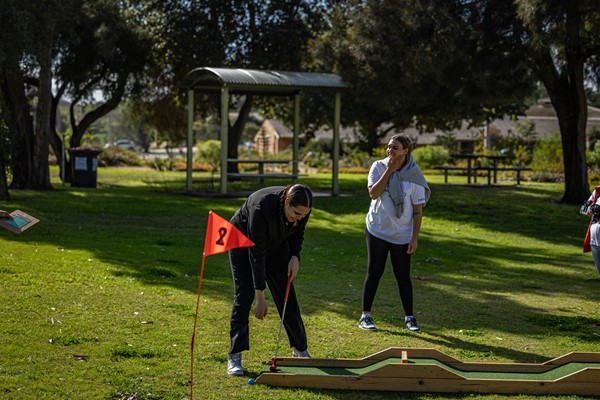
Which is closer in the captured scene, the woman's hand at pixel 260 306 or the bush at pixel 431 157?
the woman's hand at pixel 260 306

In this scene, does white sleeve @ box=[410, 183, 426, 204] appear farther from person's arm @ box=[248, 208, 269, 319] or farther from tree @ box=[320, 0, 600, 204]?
tree @ box=[320, 0, 600, 204]

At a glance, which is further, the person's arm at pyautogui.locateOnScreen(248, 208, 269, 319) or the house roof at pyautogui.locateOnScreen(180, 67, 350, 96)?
the house roof at pyautogui.locateOnScreen(180, 67, 350, 96)

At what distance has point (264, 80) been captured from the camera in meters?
24.1

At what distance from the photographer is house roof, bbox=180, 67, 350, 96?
23.6 meters

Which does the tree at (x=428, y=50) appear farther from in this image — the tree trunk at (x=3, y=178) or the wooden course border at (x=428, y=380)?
the wooden course border at (x=428, y=380)

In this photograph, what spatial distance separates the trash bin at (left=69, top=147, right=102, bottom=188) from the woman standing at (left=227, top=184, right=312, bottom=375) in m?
23.0

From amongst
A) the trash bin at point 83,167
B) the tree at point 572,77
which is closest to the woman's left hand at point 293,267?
the tree at point 572,77

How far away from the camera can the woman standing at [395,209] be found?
8.57m

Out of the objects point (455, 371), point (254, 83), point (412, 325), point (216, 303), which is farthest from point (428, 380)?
point (254, 83)

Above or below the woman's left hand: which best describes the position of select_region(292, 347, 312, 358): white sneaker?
below

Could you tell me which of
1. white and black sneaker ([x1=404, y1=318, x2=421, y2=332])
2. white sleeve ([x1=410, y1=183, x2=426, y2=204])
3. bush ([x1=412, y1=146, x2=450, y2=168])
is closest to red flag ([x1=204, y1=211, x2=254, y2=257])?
white sleeve ([x1=410, y1=183, x2=426, y2=204])

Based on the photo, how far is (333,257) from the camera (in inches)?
582

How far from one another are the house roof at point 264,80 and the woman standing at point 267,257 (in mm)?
16775

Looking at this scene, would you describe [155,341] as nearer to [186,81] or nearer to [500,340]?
[500,340]
